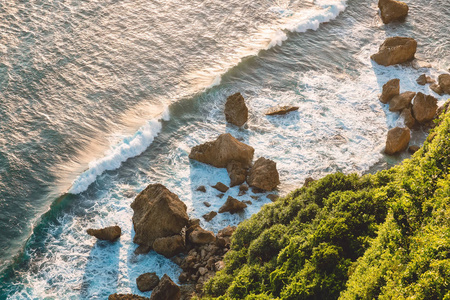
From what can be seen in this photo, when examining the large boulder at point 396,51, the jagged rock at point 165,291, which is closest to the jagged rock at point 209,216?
the jagged rock at point 165,291

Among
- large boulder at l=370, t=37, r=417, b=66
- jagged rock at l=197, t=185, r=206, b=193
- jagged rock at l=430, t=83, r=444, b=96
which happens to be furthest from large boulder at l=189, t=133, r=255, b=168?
large boulder at l=370, t=37, r=417, b=66

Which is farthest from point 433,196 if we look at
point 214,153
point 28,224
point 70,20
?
point 70,20

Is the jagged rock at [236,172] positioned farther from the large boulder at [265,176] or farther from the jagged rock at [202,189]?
the jagged rock at [202,189]

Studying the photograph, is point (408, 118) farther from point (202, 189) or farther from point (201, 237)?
point (201, 237)

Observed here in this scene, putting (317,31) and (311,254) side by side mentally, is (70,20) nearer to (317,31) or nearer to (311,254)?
(317,31)

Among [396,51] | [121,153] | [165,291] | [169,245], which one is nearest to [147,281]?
[165,291]

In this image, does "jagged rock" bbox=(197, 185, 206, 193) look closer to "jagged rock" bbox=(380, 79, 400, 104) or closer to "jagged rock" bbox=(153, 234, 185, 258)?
"jagged rock" bbox=(153, 234, 185, 258)
